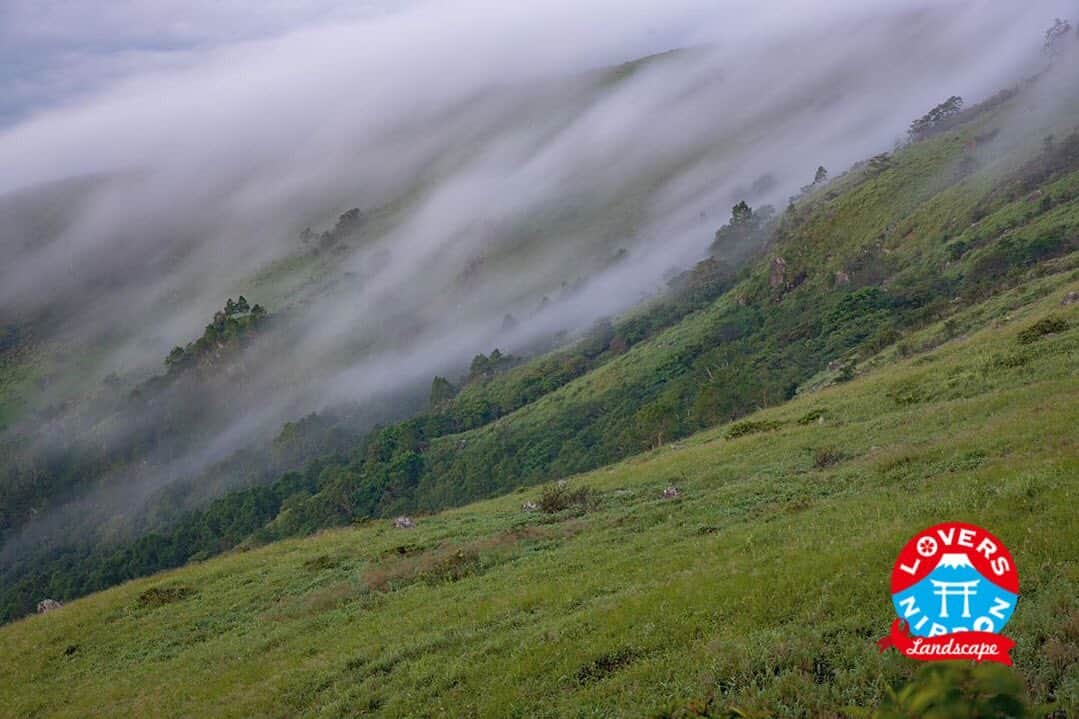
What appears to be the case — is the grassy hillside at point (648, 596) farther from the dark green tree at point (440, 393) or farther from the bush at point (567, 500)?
the dark green tree at point (440, 393)

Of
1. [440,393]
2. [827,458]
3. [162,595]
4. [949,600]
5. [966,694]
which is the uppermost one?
[440,393]

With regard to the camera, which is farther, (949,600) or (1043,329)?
(1043,329)

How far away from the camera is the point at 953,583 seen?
4402 millimetres

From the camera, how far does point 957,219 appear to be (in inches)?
4532

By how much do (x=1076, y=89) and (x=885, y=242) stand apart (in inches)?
2341

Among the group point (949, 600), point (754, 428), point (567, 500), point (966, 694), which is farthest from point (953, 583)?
point (754, 428)

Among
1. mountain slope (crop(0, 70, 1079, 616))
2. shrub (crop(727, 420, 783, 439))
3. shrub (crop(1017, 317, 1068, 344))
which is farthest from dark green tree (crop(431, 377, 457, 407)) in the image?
shrub (crop(1017, 317, 1068, 344))

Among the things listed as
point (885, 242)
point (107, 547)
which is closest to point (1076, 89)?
point (885, 242)

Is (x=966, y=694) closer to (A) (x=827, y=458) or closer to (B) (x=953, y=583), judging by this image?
(B) (x=953, y=583)

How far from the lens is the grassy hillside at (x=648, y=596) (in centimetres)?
1043

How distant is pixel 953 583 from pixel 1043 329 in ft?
122

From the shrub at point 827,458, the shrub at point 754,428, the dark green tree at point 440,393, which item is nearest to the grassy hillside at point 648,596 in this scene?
the shrub at point 827,458

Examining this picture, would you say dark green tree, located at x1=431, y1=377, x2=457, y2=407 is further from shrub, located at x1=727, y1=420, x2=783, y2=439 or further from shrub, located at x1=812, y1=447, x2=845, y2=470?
shrub, located at x1=812, y1=447, x2=845, y2=470

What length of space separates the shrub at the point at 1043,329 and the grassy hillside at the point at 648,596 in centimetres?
12
